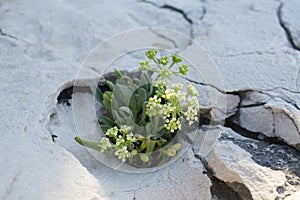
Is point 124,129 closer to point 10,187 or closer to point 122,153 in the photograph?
point 122,153

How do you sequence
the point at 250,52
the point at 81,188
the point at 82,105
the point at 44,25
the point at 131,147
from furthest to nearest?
the point at 44,25
the point at 250,52
the point at 82,105
the point at 131,147
the point at 81,188

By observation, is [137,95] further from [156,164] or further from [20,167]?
[20,167]

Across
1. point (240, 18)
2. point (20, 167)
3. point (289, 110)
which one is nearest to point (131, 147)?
point (20, 167)

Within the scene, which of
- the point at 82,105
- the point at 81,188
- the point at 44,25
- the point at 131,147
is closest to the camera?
the point at 81,188

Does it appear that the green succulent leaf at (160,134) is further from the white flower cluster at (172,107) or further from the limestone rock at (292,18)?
the limestone rock at (292,18)

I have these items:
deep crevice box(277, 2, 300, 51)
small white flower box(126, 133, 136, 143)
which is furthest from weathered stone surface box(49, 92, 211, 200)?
deep crevice box(277, 2, 300, 51)

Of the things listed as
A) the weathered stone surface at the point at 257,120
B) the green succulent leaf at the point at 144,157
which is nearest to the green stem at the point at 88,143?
the green succulent leaf at the point at 144,157

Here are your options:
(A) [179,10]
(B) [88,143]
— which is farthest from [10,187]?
(A) [179,10]
